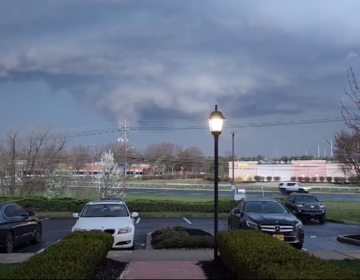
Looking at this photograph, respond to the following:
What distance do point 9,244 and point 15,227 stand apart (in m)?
0.65

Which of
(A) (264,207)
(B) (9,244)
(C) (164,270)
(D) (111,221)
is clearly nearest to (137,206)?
(A) (264,207)

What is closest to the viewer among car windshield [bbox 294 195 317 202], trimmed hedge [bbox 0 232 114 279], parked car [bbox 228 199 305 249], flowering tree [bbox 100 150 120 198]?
trimmed hedge [bbox 0 232 114 279]

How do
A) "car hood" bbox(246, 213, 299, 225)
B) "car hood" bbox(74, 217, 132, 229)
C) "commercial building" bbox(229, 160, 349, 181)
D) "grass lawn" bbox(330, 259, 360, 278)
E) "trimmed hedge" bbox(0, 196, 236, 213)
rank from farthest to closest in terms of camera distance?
"commercial building" bbox(229, 160, 349, 181)
"trimmed hedge" bbox(0, 196, 236, 213)
"car hood" bbox(246, 213, 299, 225)
"car hood" bbox(74, 217, 132, 229)
"grass lawn" bbox(330, 259, 360, 278)

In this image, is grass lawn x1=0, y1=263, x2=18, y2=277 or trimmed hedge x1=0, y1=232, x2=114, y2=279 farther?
grass lawn x1=0, y1=263, x2=18, y2=277

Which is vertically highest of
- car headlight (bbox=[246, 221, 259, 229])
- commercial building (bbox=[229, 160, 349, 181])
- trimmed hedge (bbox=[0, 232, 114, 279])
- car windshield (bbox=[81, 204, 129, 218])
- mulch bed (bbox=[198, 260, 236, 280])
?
commercial building (bbox=[229, 160, 349, 181])

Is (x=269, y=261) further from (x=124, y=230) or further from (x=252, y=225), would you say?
(x=252, y=225)

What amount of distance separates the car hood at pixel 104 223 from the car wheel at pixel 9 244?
6.27ft

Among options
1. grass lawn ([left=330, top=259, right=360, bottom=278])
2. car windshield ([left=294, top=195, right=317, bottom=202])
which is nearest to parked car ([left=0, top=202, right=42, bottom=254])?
grass lawn ([left=330, top=259, right=360, bottom=278])

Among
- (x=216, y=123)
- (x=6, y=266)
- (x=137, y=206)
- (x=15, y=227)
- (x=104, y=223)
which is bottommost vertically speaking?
(x=137, y=206)

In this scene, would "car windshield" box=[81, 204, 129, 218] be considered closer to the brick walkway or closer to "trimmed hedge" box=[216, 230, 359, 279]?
the brick walkway

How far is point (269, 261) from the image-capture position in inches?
293

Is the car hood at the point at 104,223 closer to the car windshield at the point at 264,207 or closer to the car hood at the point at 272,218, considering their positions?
the car hood at the point at 272,218

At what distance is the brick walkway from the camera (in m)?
9.01

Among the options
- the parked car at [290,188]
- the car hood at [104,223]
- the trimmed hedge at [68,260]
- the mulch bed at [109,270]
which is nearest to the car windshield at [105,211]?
the car hood at [104,223]
